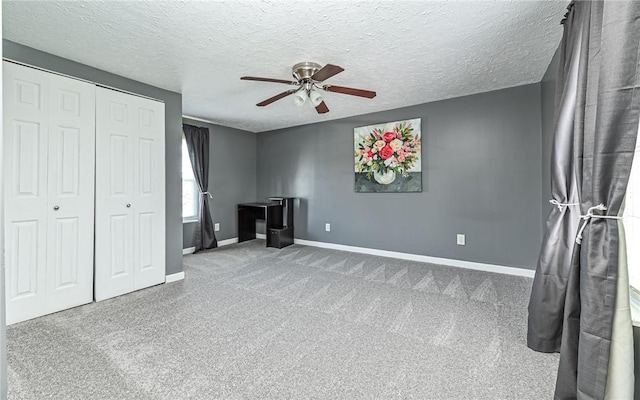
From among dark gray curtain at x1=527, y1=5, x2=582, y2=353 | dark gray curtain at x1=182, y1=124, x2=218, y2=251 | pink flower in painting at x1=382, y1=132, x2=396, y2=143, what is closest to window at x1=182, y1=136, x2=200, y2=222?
dark gray curtain at x1=182, y1=124, x2=218, y2=251

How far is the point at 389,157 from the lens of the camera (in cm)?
417

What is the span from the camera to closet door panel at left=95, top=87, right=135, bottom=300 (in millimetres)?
2641

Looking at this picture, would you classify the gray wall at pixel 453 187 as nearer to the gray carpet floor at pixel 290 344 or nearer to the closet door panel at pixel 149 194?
the gray carpet floor at pixel 290 344

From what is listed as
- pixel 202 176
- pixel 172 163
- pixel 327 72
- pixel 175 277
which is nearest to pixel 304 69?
pixel 327 72

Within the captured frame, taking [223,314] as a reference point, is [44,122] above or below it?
above

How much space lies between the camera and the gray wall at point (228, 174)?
4.98m

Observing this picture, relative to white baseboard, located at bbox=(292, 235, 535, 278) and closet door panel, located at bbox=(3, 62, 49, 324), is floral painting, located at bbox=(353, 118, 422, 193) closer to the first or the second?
white baseboard, located at bbox=(292, 235, 535, 278)

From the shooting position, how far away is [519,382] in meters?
1.54

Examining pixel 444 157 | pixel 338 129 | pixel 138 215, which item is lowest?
pixel 138 215

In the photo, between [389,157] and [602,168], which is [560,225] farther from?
[389,157]

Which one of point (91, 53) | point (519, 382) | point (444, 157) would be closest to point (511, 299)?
point (519, 382)

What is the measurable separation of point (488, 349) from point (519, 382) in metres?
0.30

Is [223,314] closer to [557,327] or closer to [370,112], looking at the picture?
[557,327]

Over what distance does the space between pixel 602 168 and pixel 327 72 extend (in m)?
1.82
